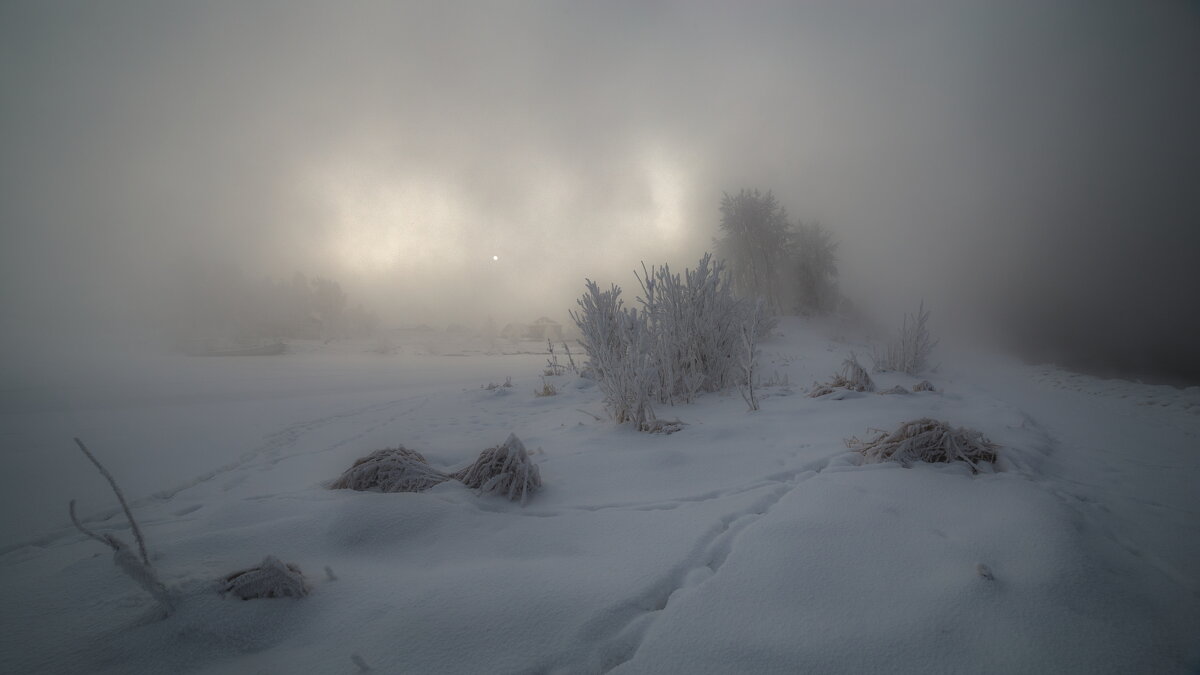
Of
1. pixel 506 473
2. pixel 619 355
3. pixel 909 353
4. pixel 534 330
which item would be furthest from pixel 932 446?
pixel 534 330

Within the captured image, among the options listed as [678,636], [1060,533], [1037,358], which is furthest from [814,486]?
[1037,358]

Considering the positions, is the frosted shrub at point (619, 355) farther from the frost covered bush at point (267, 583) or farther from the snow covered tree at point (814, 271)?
the snow covered tree at point (814, 271)

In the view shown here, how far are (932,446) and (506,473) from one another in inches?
78.7

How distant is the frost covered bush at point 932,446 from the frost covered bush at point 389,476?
2.14 meters

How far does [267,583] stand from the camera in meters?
1.03

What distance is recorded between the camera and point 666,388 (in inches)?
157

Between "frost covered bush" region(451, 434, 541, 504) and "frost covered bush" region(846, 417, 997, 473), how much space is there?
1.63 meters

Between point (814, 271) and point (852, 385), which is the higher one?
point (814, 271)

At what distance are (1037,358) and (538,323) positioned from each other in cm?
1849

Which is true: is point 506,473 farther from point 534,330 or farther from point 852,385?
point 534,330

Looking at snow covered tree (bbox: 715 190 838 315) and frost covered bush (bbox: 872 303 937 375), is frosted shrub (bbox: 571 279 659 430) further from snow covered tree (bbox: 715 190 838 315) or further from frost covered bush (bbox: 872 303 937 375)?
snow covered tree (bbox: 715 190 838 315)

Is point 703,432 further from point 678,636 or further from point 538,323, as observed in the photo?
point 538,323

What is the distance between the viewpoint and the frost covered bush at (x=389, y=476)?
1.88 meters

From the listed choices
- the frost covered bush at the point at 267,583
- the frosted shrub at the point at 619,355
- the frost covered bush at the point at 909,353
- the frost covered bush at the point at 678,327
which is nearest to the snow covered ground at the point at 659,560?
the frost covered bush at the point at 267,583
